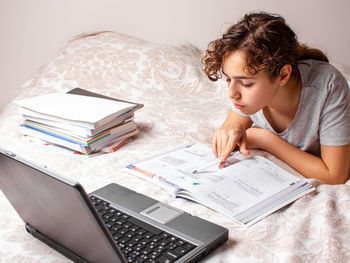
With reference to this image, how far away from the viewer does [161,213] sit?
0.79 metres

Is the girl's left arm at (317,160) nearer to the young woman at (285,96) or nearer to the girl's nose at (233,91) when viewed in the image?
the young woman at (285,96)

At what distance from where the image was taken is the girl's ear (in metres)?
1.01

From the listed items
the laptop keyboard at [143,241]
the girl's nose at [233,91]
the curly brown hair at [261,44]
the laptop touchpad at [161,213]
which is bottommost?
the laptop touchpad at [161,213]

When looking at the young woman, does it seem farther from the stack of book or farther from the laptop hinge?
the laptop hinge

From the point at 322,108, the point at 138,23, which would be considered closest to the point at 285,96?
the point at 322,108

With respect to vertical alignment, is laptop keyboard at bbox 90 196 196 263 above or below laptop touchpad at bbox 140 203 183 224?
above

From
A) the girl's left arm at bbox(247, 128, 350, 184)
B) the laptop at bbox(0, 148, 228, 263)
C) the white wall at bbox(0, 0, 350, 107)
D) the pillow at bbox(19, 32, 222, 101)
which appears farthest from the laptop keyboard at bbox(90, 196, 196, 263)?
the white wall at bbox(0, 0, 350, 107)

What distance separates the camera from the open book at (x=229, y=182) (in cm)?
83

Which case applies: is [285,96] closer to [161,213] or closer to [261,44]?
[261,44]

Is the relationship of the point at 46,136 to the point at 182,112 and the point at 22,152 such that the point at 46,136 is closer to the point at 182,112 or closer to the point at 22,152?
the point at 22,152

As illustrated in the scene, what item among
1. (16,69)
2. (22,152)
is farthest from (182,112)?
(16,69)

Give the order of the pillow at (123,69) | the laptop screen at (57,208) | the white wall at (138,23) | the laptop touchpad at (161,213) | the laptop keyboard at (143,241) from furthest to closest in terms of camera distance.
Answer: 1. the white wall at (138,23)
2. the pillow at (123,69)
3. the laptop touchpad at (161,213)
4. the laptop keyboard at (143,241)
5. the laptop screen at (57,208)

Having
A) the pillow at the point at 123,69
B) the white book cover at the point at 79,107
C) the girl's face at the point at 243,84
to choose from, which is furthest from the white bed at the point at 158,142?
the girl's face at the point at 243,84

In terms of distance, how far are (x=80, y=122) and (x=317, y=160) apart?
724mm
